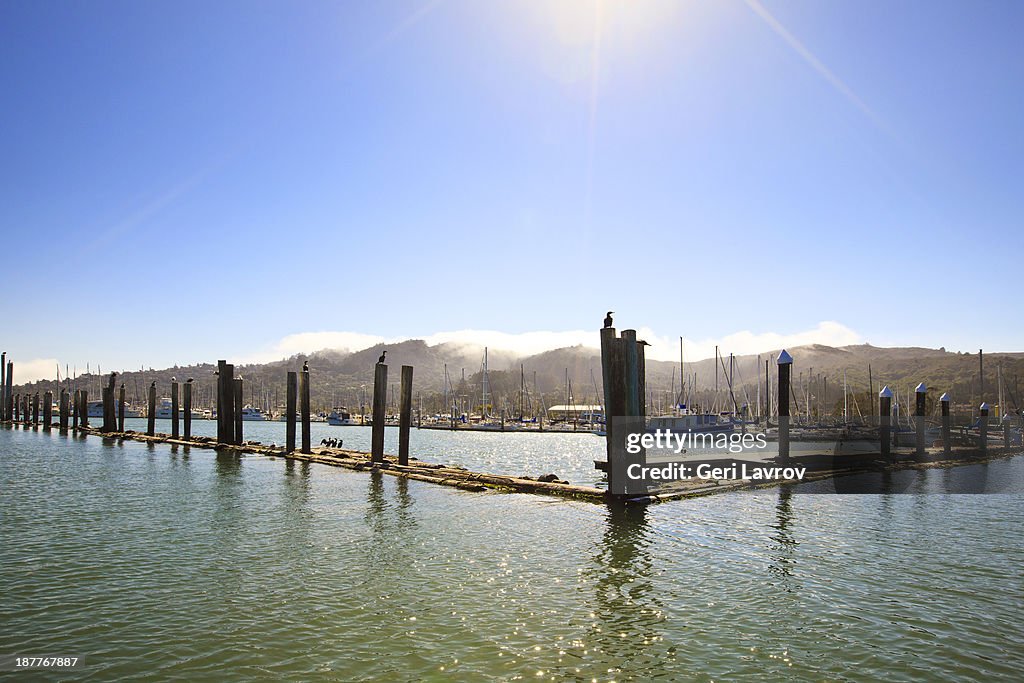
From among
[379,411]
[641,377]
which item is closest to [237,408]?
[379,411]

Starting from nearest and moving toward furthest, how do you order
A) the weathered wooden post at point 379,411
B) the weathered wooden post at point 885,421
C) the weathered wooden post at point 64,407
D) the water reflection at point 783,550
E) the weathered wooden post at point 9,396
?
the water reflection at point 783,550, the weathered wooden post at point 379,411, the weathered wooden post at point 885,421, the weathered wooden post at point 64,407, the weathered wooden post at point 9,396

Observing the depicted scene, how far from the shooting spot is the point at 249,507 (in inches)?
814

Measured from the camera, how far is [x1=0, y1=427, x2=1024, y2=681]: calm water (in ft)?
27.6

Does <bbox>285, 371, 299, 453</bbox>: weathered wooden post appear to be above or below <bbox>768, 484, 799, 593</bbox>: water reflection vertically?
above

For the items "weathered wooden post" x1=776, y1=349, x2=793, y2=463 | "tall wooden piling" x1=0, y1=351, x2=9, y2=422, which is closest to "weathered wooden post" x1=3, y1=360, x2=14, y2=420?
"tall wooden piling" x1=0, y1=351, x2=9, y2=422

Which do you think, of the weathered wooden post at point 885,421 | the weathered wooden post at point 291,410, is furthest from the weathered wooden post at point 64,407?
the weathered wooden post at point 885,421

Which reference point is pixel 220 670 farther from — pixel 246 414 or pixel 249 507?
pixel 246 414

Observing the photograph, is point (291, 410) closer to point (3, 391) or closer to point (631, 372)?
point (631, 372)

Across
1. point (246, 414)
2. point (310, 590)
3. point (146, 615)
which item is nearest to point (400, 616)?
point (310, 590)

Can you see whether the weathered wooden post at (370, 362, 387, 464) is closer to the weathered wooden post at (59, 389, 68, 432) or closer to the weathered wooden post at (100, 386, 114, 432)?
the weathered wooden post at (100, 386, 114, 432)

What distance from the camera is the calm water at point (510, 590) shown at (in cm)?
842

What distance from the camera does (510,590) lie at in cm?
1134

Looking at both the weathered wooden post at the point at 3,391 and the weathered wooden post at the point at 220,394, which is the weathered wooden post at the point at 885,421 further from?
the weathered wooden post at the point at 3,391

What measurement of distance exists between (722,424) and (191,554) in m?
83.0
